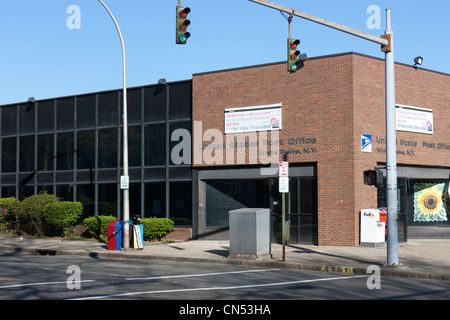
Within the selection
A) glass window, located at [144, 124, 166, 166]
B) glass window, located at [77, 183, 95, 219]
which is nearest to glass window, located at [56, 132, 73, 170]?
glass window, located at [77, 183, 95, 219]

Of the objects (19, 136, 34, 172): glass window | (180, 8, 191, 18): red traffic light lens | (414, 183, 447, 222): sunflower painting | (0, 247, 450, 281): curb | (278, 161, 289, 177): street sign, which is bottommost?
(0, 247, 450, 281): curb

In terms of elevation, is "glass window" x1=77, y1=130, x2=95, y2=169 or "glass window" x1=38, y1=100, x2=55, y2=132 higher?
"glass window" x1=38, y1=100, x2=55, y2=132

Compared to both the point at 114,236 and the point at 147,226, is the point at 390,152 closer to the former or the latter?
the point at 114,236

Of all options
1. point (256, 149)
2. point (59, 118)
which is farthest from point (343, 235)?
point (59, 118)

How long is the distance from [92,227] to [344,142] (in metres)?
12.1

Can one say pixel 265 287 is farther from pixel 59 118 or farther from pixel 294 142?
pixel 59 118

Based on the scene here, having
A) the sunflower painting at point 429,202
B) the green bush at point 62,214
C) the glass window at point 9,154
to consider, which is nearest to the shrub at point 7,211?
the glass window at point 9,154

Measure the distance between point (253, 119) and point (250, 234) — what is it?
719cm

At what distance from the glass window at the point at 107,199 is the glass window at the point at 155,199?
1.88 meters

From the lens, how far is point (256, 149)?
941 inches

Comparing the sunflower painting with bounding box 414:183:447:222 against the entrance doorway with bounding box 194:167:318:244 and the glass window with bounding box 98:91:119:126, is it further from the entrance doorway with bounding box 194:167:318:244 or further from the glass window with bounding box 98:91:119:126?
the glass window with bounding box 98:91:119:126

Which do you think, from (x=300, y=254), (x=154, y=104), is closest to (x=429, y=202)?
(x=300, y=254)

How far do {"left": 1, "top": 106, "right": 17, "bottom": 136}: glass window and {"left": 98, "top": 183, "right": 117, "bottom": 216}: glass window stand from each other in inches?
288

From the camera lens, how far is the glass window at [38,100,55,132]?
30.4 metres
